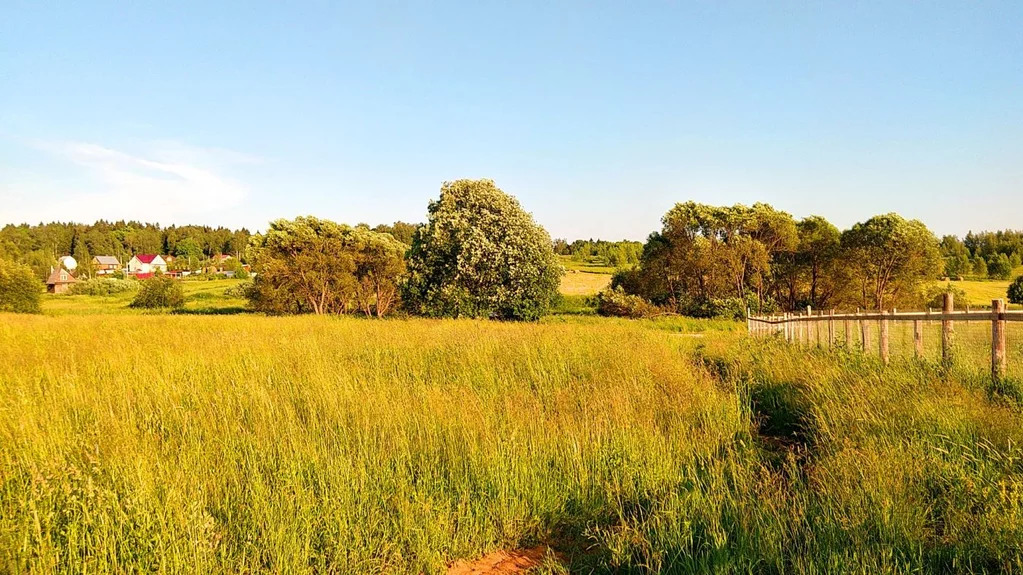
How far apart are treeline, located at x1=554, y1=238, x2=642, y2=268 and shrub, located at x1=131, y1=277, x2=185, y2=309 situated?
4213 centimetres

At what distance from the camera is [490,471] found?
4.29 m

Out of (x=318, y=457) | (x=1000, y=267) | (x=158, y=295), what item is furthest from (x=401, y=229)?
(x=318, y=457)

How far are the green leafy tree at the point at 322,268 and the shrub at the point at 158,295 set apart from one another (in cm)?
2042

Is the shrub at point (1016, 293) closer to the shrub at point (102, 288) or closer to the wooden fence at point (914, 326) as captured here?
the wooden fence at point (914, 326)

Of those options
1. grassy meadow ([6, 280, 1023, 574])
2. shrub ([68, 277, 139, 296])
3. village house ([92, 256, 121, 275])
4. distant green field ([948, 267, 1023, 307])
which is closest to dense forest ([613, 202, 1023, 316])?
distant green field ([948, 267, 1023, 307])

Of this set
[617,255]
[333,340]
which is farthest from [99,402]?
[617,255]

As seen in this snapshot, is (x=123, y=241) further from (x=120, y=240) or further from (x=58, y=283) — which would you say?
(x=58, y=283)

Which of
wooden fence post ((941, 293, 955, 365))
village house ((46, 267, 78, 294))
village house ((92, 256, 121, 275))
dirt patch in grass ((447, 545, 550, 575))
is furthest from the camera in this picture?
village house ((92, 256, 121, 275))

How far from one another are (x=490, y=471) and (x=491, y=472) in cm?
1

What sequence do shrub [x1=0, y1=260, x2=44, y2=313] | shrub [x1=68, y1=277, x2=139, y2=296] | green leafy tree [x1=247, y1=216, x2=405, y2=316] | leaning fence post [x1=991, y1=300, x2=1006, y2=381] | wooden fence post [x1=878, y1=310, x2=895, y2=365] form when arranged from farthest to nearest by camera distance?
shrub [x1=68, y1=277, x2=139, y2=296] < shrub [x1=0, y1=260, x2=44, y2=313] < green leafy tree [x1=247, y1=216, x2=405, y2=316] < wooden fence post [x1=878, y1=310, x2=895, y2=365] < leaning fence post [x1=991, y1=300, x2=1006, y2=381]

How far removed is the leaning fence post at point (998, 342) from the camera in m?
7.06

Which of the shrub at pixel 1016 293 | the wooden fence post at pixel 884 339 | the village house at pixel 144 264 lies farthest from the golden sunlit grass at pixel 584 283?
the village house at pixel 144 264

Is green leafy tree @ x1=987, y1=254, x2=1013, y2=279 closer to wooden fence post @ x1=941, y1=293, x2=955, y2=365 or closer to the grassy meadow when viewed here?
wooden fence post @ x1=941, y1=293, x2=955, y2=365

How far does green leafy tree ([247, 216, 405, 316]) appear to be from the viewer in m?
32.2
